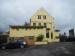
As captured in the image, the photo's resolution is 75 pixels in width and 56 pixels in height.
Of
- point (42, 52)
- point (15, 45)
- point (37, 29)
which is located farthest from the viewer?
point (37, 29)

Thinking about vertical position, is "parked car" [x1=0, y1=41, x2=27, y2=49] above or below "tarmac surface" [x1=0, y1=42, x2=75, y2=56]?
above

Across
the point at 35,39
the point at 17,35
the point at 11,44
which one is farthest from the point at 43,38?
the point at 11,44

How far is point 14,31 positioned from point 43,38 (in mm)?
7031

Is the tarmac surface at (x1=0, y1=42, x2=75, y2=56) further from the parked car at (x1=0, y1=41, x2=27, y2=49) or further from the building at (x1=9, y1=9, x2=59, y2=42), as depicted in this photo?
the building at (x1=9, y1=9, x2=59, y2=42)

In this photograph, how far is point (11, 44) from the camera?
38781 mm

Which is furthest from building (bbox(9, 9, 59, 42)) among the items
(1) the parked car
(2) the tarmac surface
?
(2) the tarmac surface

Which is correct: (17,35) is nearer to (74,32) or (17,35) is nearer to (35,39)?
(35,39)

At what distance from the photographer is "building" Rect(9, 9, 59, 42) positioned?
5425 centimetres

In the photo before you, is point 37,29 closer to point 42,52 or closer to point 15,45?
point 15,45

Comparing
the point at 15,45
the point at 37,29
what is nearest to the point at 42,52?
the point at 15,45

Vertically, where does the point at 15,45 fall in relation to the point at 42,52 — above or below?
above

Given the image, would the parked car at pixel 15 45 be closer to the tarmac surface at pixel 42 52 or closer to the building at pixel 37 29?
the tarmac surface at pixel 42 52

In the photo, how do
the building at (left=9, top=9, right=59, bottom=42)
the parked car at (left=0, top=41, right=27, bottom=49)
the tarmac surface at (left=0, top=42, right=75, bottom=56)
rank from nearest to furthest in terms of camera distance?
1. the tarmac surface at (left=0, top=42, right=75, bottom=56)
2. the parked car at (left=0, top=41, right=27, bottom=49)
3. the building at (left=9, top=9, right=59, bottom=42)

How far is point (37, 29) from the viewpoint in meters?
55.4
